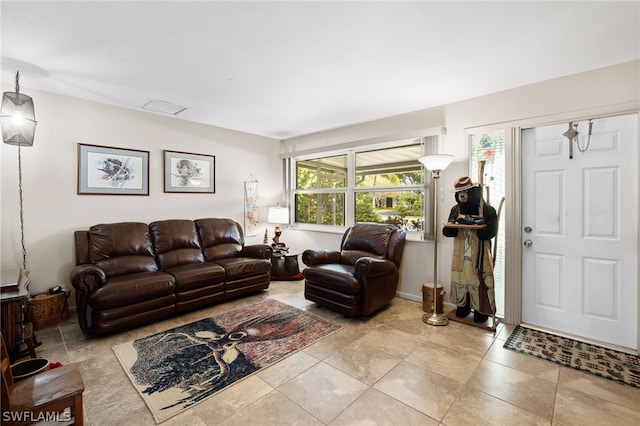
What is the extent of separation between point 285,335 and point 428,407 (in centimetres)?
144

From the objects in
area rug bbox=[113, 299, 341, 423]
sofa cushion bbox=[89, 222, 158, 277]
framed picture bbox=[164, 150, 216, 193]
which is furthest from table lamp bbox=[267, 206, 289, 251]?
sofa cushion bbox=[89, 222, 158, 277]

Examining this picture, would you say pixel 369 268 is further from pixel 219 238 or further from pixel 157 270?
pixel 157 270

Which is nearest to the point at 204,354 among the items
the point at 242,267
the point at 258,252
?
the point at 242,267

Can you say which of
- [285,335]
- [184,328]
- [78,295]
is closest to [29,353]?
[78,295]

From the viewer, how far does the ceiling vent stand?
362 cm

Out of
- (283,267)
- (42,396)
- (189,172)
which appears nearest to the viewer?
(42,396)

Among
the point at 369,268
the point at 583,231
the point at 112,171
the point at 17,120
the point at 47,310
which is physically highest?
the point at 17,120

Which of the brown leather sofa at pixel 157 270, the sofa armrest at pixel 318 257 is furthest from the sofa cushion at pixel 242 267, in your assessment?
the sofa armrest at pixel 318 257

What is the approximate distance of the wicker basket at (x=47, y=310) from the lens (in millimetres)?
2959

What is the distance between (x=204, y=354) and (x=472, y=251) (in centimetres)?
285

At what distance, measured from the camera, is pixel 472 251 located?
313 cm

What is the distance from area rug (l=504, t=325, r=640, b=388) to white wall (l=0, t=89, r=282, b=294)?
448cm

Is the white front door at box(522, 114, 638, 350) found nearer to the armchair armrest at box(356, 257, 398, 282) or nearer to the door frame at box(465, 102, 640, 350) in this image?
the door frame at box(465, 102, 640, 350)

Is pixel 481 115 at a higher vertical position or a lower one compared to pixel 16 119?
higher
